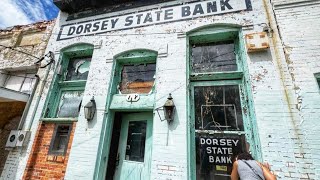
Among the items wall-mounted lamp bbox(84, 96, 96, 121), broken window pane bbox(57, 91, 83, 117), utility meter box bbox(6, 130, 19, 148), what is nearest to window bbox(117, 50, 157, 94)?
wall-mounted lamp bbox(84, 96, 96, 121)

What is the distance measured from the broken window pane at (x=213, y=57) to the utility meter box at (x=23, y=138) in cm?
447

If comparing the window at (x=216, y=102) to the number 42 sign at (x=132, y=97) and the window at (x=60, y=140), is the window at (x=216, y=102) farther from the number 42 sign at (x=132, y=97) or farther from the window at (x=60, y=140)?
the window at (x=60, y=140)

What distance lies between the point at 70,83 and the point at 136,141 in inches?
102

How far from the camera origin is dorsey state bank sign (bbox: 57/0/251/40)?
439 centimetres

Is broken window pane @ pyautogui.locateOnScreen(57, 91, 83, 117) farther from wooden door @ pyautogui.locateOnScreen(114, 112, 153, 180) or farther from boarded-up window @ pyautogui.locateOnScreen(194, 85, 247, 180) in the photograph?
boarded-up window @ pyautogui.locateOnScreen(194, 85, 247, 180)

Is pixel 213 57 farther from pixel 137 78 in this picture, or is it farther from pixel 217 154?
pixel 217 154

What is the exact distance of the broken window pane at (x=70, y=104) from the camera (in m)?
4.71

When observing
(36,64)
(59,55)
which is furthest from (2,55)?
(59,55)

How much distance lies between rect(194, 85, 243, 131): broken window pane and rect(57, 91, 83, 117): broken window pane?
312 cm

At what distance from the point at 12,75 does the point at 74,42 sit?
261 centimetres

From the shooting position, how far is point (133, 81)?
4582mm

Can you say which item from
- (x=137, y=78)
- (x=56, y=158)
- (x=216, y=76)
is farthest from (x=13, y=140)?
(x=216, y=76)

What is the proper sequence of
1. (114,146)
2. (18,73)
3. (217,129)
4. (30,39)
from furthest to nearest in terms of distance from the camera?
1. (30,39)
2. (18,73)
3. (114,146)
4. (217,129)

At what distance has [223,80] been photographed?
3904mm
